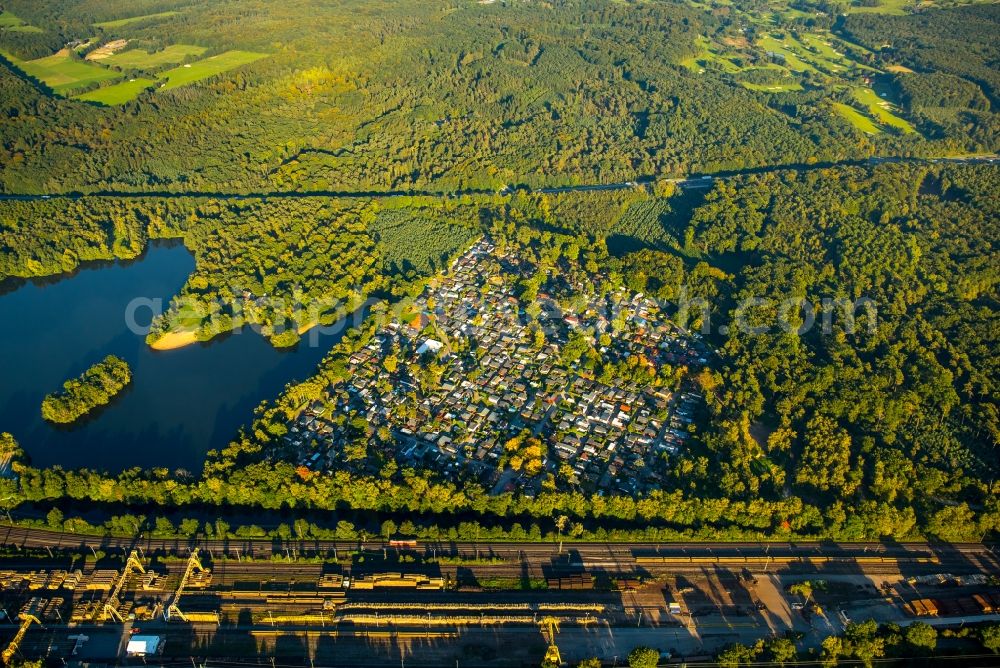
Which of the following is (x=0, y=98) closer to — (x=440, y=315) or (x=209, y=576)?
(x=440, y=315)

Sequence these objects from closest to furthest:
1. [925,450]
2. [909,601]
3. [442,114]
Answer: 1. [909,601]
2. [925,450]
3. [442,114]

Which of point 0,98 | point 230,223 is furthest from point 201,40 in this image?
point 230,223

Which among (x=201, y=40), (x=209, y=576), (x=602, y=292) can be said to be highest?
(x=201, y=40)

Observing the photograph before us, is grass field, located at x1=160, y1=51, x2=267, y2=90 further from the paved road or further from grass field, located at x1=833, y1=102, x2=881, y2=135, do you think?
grass field, located at x1=833, y1=102, x2=881, y2=135

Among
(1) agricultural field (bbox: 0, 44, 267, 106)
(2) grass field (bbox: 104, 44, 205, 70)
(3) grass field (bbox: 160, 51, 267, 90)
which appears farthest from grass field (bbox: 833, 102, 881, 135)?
(2) grass field (bbox: 104, 44, 205, 70)

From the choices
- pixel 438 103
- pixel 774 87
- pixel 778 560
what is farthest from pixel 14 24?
pixel 778 560

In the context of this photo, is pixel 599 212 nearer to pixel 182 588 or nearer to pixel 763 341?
pixel 763 341
